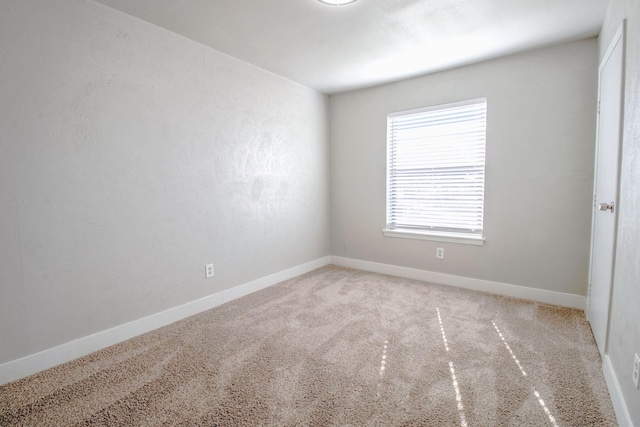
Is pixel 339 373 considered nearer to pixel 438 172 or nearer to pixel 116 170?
pixel 116 170

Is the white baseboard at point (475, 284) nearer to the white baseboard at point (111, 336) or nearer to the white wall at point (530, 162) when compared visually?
the white wall at point (530, 162)

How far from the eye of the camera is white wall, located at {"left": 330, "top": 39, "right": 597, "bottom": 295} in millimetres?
2766

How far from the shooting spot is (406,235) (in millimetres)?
3846

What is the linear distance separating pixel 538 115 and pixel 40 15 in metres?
3.90

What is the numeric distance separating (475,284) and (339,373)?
217 centimetres

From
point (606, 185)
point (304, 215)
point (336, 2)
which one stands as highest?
point (336, 2)

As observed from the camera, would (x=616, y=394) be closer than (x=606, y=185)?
Yes

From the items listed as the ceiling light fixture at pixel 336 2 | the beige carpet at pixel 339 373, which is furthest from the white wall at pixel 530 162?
the ceiling light fixture at pixel 336 2

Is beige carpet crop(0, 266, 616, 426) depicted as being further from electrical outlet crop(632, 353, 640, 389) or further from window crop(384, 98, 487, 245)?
window crop(384, 98, 487, 245)

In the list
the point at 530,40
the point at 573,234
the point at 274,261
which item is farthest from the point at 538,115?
the point at 274,261

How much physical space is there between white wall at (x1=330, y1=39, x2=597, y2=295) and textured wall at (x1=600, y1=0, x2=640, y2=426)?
3.44ft

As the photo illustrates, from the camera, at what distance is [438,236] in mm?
3594

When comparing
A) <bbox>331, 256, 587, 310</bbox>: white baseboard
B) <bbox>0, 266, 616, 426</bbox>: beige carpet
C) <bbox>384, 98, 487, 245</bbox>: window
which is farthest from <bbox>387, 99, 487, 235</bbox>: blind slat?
<bbox>0, 266, 616, 426</bbox>: beige carpet

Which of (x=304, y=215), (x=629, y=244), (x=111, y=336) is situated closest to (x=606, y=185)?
(x=629, y=244)
